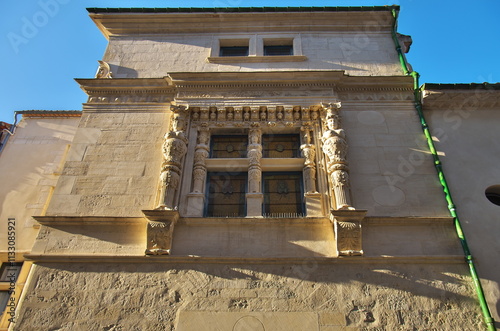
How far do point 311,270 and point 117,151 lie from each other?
4.96 metres

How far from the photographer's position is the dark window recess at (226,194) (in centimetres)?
804

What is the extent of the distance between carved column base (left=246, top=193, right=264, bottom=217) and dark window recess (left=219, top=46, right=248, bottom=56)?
205 inches

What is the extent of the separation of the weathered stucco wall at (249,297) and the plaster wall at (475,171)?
572 mm

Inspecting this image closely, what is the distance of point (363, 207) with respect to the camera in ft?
25.4

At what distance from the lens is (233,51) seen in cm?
1162

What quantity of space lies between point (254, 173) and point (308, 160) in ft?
3.96

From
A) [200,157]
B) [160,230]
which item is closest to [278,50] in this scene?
[200,157]

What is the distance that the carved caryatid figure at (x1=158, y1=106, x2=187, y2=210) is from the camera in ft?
25.2

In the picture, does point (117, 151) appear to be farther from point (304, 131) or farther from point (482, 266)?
point (482, 266)

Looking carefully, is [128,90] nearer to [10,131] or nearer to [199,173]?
[199,173]

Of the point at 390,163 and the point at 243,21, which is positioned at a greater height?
the point at 243,21

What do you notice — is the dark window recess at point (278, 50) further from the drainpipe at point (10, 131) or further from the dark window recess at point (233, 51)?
the drainpipe at point (10, 131)

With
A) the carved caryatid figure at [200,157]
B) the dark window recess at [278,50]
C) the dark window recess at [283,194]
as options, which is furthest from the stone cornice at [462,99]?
the carved caryatid figure at [200,157]

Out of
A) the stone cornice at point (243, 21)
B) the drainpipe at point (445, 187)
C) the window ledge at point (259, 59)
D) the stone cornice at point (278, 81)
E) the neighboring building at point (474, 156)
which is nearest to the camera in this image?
the drainpipe at point (445, 187)
